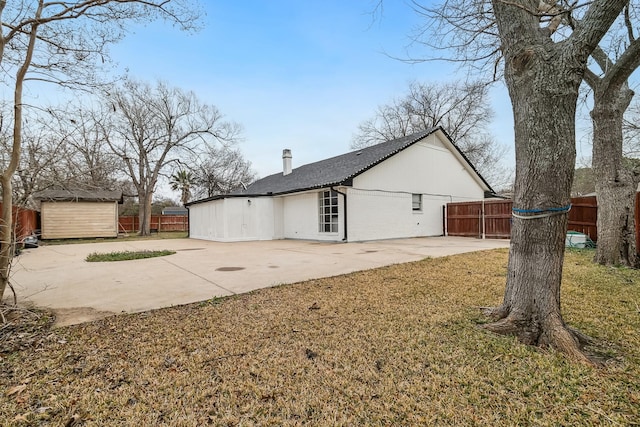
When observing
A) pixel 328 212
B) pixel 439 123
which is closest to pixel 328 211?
pixel 328 212

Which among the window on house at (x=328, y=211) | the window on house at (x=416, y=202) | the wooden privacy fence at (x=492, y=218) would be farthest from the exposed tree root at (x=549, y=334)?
the window on house at (x=416, y=202)

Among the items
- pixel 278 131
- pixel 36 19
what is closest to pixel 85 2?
pixel 36 19

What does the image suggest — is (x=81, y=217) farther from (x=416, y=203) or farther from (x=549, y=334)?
(x=549, y=334)

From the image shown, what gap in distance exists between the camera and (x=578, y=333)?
2.60 meters

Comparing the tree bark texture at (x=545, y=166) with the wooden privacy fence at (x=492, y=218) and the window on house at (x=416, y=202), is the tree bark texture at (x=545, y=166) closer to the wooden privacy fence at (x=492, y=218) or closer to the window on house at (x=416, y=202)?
the wooden privacy fence at (x=492, y=218)

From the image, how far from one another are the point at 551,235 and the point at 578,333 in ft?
2.98

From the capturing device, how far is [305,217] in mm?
13547

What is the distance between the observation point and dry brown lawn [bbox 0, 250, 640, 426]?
1662 millimetres

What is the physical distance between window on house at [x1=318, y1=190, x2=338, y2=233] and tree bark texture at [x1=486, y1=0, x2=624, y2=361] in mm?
9429

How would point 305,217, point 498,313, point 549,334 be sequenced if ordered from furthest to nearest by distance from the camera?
point 305,217, point 498,313, point 549,334

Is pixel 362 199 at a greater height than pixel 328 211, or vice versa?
pixel 362 199

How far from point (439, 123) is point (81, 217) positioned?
26.7 m

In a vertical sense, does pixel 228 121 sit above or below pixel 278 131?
above

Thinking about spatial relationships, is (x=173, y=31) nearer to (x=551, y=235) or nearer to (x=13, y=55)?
(x=13, y=55)
